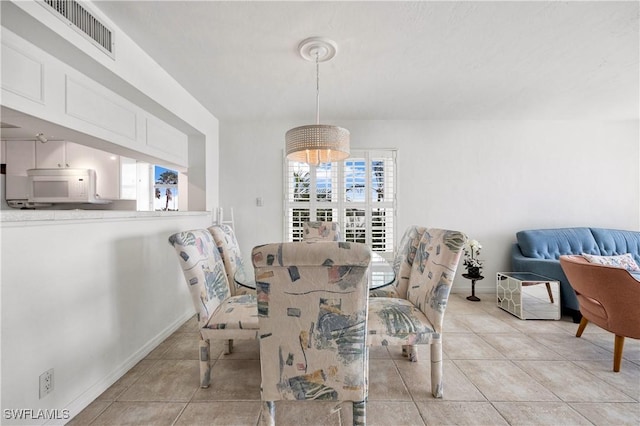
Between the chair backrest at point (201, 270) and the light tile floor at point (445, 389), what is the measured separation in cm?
48

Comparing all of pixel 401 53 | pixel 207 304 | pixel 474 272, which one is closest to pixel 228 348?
pixel 207 304

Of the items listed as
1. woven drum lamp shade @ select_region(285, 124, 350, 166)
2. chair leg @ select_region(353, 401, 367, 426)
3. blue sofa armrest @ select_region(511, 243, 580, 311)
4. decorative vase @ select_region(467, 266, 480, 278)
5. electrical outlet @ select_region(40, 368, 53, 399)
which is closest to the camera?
chair leg @ select_region(353, 401, 367, 426)

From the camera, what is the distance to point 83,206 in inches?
153

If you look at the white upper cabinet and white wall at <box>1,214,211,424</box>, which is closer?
white wall at <box>1,214,211,424</box>

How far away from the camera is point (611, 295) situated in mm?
1840

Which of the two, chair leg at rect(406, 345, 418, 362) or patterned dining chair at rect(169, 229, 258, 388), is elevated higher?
patterned dining chair at rect(169, 229, 258, 388)

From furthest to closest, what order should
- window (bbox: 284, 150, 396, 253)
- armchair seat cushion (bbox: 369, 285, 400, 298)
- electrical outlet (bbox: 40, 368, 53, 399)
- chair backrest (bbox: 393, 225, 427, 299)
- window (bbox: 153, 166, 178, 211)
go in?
window (bbox: 153, 166, 178, 211) < window (bbox: 284, 150, 396, 253) < armchair seat cushion (bbox: 369, 285, 400, 298) < chair backrest (bbox: 393, 225, 427, 299) < electrical outlet (bbox: 40, 368, 53, 399)

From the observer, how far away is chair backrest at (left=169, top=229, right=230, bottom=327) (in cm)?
154

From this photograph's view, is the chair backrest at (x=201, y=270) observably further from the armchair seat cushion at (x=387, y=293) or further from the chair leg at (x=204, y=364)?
the armchair seat cushion at (x=387, y=293)

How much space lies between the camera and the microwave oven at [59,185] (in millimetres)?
3486

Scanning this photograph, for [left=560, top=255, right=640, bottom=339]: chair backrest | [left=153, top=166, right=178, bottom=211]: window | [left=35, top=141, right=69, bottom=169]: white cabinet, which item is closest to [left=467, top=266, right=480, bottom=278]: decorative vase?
[left=560, top=255, right=640, bottom=339]: chair backrest

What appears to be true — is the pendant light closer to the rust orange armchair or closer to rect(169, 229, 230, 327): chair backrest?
rect(169, 229, 230, 327): chair backrest

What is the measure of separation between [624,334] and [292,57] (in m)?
3.09

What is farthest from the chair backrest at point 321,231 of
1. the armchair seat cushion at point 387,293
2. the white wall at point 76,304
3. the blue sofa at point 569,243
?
the blue sofa at point 569,243
